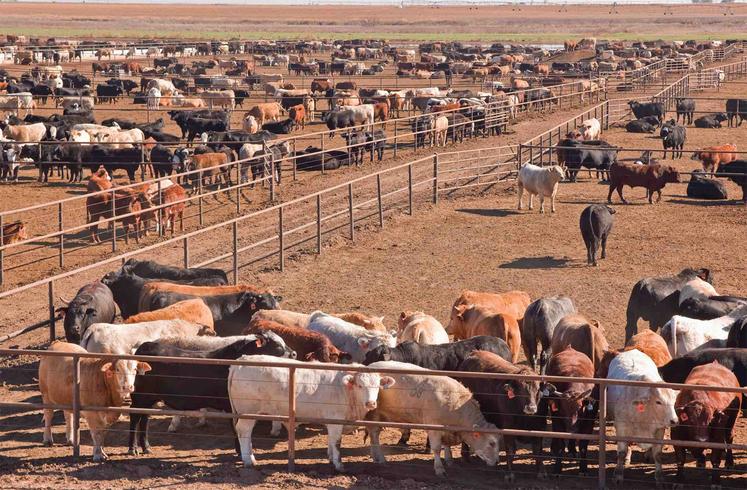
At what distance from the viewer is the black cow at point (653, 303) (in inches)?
521

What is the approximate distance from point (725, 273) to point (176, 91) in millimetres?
33860

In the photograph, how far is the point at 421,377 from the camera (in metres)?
8.90

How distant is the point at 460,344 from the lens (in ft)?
34.3

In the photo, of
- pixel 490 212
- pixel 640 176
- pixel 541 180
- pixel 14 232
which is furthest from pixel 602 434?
pixel 640 176

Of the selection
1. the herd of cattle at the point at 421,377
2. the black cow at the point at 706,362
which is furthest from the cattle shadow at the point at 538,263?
the black cow at the point at 706,362

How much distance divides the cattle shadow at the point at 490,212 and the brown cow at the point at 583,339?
375 inches

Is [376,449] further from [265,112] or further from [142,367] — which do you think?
[265,112]

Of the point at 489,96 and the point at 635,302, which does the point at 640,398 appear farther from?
the point at 489,96

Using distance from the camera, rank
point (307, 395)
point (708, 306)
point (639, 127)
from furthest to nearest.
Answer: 1. point (639, 127)
2. point (708, 306)
3. point (307, 395)

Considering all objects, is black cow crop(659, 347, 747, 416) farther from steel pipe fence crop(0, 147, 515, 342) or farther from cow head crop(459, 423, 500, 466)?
steel pipe fence crop(0, 147, 515, 342)

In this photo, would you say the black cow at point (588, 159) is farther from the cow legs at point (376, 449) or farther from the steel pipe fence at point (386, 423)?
the cow legs at point (376, 449)

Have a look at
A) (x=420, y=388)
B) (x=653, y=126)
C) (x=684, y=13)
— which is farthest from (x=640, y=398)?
(x=684, y=13)

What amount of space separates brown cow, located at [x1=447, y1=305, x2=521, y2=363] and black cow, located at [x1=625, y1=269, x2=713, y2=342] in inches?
68.7

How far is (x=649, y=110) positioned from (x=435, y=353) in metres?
28.6
